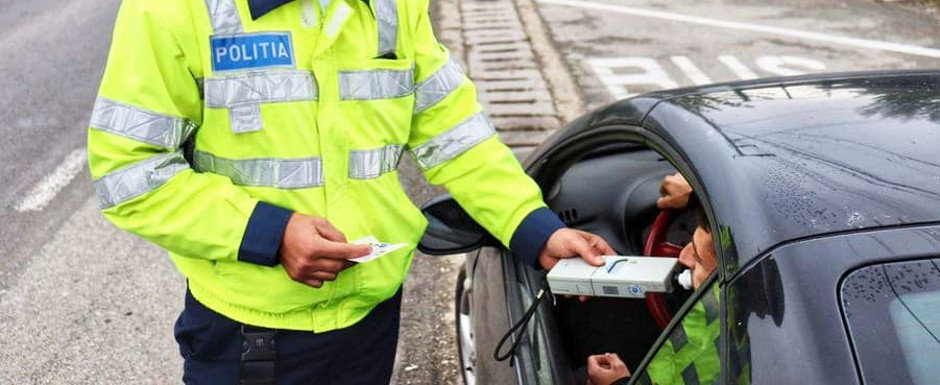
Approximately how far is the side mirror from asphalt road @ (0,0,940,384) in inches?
52.4

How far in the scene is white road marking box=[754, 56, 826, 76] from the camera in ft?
24.8

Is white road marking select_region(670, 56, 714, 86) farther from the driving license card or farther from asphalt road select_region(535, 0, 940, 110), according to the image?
the driving license card

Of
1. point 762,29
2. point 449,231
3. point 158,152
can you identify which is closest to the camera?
point 158,152

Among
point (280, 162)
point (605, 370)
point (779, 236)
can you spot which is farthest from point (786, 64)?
point (779, 236)

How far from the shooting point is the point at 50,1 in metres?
11.3

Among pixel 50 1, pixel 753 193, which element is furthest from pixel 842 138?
pixel 50 1

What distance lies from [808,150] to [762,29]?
7.49 metres

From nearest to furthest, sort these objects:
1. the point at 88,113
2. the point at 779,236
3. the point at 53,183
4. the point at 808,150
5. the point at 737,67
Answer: the point at 779,236 < the point at 808,150 < the point at 53,183 < the point at 88,113 < the point at 737,67

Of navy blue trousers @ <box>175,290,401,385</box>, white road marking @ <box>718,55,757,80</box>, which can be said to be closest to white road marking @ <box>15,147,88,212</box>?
navy blue trousers @ <box>175,290,401,385</box>

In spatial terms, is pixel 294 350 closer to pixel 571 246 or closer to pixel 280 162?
pixel 280 162

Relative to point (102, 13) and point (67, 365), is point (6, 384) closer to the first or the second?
point (67, 365)

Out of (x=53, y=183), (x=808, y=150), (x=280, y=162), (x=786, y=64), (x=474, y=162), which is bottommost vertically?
(x=53, y=183)

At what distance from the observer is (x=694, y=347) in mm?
1708

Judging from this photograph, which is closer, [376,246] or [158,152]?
Result: [158,152]
